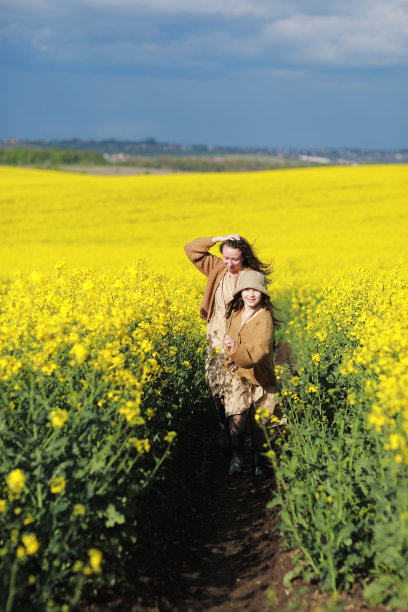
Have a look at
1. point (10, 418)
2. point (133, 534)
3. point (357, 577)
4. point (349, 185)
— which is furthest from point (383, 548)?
point (349, 185)

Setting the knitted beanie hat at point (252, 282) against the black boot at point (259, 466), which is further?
the black boot at point (259, 466)

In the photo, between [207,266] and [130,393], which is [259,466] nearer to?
[207,266]

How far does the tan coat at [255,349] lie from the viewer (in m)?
4.92

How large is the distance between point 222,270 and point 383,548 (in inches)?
136

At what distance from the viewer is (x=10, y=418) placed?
11.8ft

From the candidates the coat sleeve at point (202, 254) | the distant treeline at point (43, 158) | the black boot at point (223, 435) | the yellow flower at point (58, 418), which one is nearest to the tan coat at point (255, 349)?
the black boot at point (223, 435)

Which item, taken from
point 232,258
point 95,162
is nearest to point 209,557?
point 232,258

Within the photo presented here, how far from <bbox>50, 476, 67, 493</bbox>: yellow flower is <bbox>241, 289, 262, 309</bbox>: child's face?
2480 mm

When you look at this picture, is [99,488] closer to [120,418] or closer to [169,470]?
[120,418]

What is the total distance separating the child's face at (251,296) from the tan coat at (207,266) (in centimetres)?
96

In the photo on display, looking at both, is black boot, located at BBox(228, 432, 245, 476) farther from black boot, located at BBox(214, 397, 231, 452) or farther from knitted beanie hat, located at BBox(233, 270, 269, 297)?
knitted beanie hat, located at BBox(233, 270, 269, 297)

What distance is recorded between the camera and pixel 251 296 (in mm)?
5094

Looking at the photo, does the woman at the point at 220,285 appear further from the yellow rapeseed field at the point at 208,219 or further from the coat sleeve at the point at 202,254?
the yellow rapeseed field at the point at 208,219

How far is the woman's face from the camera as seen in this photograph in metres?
5.58
